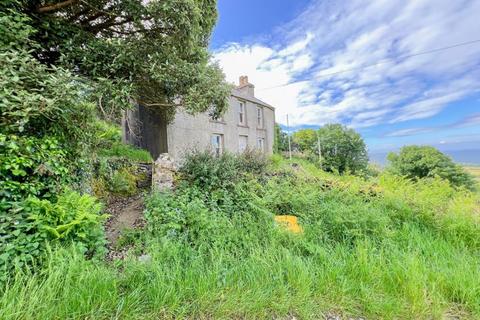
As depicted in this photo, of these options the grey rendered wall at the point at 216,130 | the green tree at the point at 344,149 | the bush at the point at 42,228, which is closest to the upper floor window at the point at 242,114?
the grey rendered wall at the point at 216,130

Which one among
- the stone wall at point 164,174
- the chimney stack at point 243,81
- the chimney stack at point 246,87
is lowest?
the stone wall at point 164,174

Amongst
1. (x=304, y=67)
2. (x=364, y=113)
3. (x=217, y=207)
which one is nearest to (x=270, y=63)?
(x=304, y=67)

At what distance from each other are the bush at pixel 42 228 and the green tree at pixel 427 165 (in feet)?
67.6

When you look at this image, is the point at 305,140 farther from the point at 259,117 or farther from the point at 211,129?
the point at 211,129

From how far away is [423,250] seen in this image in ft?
10.7

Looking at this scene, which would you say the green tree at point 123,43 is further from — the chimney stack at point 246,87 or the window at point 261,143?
the chimney stack at point 246,87

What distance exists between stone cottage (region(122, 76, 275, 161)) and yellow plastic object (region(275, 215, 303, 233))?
10.5ft

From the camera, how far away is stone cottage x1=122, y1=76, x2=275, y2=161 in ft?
35.8

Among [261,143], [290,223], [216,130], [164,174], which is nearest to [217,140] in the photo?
[216,130]

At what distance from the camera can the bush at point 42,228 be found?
208 cm

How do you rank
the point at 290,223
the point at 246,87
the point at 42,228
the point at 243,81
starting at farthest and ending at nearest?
the point at 243,81, the point at 246,87, the point at 290,223, the point at 42,228

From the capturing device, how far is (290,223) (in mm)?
3957

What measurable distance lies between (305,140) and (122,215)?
2829 centimetres

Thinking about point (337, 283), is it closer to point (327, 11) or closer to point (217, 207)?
point (217, 207)
